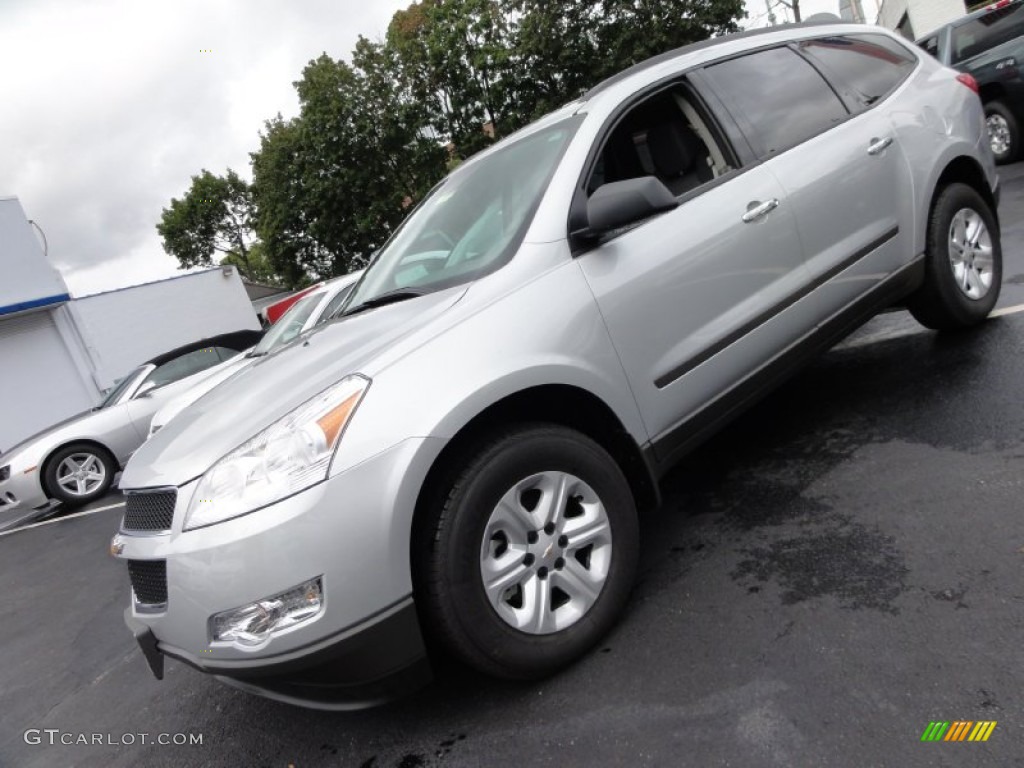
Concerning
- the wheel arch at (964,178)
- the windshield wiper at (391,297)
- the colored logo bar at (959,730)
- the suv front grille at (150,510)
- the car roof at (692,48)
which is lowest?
the colored logo bar at (959,730)

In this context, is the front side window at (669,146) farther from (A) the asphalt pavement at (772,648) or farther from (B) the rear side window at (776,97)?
(A) the asphalt pavement at (772,648)

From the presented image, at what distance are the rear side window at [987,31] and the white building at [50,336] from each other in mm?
19239

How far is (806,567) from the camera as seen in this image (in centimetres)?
253

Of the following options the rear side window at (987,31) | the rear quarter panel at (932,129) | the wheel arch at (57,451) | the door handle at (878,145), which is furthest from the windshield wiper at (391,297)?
the rear side window at (987,31)

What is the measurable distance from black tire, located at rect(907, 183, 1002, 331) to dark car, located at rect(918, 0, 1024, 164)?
6.53 metres

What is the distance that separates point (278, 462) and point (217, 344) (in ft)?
27.6

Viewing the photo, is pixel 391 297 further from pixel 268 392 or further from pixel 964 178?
pixel 964 178

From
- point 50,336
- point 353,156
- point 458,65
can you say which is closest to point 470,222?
point 50,336

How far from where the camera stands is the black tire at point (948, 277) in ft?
12.4

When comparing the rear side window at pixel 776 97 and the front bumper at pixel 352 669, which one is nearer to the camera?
the front bumper at pixel 352 669

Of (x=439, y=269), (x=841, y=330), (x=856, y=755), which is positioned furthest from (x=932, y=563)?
(x=439, y=269)

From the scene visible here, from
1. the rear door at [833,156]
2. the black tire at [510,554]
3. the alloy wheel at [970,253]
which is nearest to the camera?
the black tire at [510,554]

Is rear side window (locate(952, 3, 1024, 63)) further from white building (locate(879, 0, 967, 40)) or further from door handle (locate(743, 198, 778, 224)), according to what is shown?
white building (locate(879, 0, 967, 40))

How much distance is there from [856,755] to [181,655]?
6.01ft
